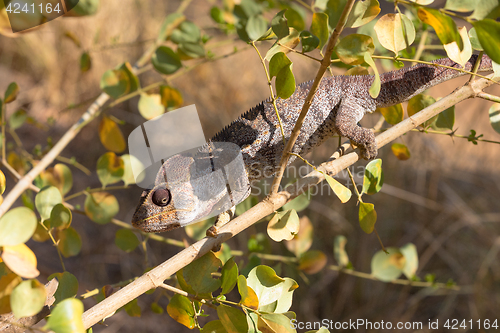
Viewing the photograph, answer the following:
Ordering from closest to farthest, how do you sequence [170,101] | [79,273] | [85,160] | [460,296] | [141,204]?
1. [141,204]
2. [170,101]
3. [460,296]
4. [79,273]
5. [85,160]

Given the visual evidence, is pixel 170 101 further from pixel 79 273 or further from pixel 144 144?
pixel 79 273

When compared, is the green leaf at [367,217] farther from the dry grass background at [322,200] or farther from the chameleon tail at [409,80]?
the dry grass background at [322,200]

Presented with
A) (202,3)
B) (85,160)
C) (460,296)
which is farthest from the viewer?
(202,3)

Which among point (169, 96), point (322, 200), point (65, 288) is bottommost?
point (322, 200)

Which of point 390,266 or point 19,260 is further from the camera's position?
point 390,266

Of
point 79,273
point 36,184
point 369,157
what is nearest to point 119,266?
point 79,273

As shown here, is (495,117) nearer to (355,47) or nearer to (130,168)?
(355,47)

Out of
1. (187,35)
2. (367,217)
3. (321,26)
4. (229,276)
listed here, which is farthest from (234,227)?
(187,35)
